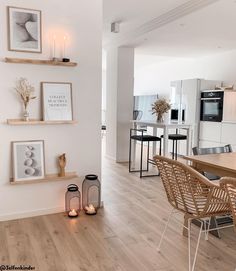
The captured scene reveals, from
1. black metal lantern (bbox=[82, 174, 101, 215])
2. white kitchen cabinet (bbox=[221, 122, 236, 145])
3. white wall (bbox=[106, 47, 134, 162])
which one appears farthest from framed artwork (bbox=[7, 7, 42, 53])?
white kitchen cabinet (bbox=[221, 122, 236, 145])

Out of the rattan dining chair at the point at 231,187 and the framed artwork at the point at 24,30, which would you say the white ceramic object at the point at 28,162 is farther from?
the rattan dining chair at the point at 231,187

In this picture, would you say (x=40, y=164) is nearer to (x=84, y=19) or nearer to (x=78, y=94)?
(x=78, y=94)

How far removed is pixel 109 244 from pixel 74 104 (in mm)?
1550

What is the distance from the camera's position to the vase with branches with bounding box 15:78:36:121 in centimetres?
288

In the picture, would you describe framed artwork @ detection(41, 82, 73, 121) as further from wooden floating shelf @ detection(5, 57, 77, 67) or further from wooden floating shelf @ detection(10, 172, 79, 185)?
wooden floating shelf @ detection(10, 172, 79, 185)

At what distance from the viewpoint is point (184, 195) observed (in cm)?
200

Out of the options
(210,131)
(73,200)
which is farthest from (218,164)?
(210,131)

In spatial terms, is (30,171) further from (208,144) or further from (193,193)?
(208,144)

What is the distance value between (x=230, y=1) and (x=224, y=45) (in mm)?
2482

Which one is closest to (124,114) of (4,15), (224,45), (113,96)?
(113,96)

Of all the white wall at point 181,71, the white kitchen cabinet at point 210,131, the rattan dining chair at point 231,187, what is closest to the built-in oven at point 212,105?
the white kitchen cabinet at point 210,131

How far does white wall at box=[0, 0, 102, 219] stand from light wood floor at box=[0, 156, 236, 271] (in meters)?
0.26

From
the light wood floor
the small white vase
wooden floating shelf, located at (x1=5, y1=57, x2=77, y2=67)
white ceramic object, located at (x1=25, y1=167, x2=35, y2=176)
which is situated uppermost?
wooden floating shelf, located at (x1=5, y1=57, x2=77, y2=67)

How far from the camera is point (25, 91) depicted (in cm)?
289
